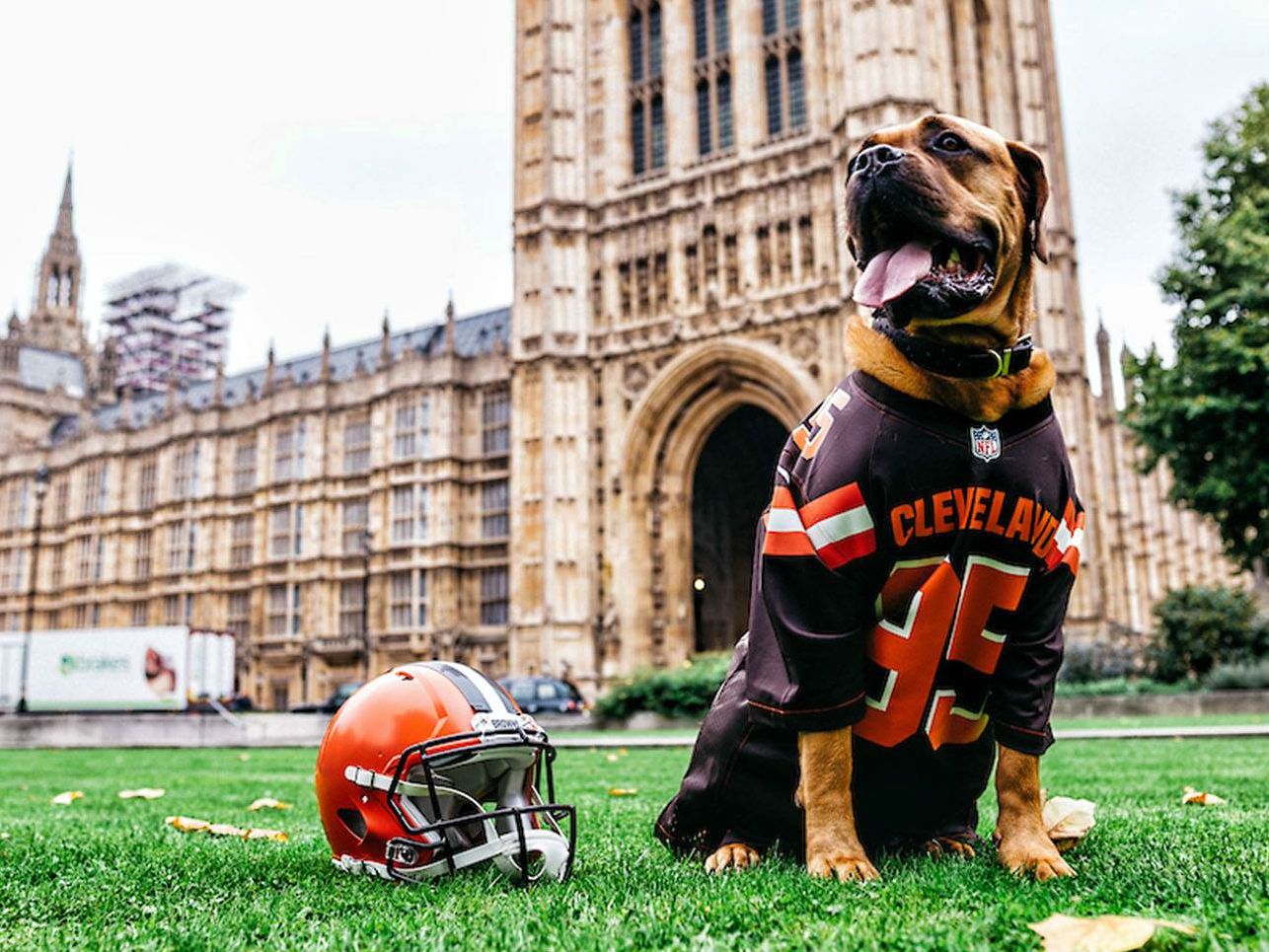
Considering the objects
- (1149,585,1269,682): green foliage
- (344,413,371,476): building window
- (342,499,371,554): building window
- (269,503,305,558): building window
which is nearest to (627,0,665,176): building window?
(344,413,371,476): building window

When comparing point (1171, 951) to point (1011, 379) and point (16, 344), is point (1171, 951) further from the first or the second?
point (16, 344)

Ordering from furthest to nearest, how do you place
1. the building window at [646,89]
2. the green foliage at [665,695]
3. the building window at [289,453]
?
1. the building window at [289,453]
2. the building window at [646,89]
3. the green foliage at [665,695]

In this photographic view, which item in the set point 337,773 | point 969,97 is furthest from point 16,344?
point 337,773

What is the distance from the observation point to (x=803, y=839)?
120 inches

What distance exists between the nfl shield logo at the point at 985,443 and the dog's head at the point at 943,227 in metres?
0.24

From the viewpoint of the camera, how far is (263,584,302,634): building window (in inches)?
1496

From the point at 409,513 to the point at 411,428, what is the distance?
2.83 metres

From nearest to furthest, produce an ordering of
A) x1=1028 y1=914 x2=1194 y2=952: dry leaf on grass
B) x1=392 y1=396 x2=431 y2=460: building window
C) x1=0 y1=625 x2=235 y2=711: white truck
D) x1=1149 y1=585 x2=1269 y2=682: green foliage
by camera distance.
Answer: x1=1028 y1=914 x2=1194 y2=952: dry leaf on grass < x1=1149 y1=585 x2=1269 y2=682: green foliage < x1=0 y1=625 x2=235 y2=711: white truck < x1=392 y1=396 x2=431 y2=460: building window

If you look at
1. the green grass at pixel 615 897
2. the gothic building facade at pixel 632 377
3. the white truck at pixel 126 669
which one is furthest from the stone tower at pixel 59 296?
the green grass at pixel 615 897

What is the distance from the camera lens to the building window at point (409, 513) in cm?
3484

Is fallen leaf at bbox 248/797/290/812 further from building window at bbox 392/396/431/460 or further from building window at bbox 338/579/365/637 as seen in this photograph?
building window at bbox 338/579/365/637

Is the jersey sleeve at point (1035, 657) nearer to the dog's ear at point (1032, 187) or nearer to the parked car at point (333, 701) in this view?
the dog's ear at point (1032, 187)

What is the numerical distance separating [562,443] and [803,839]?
26128 mm

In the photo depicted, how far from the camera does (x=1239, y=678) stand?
687 inches
